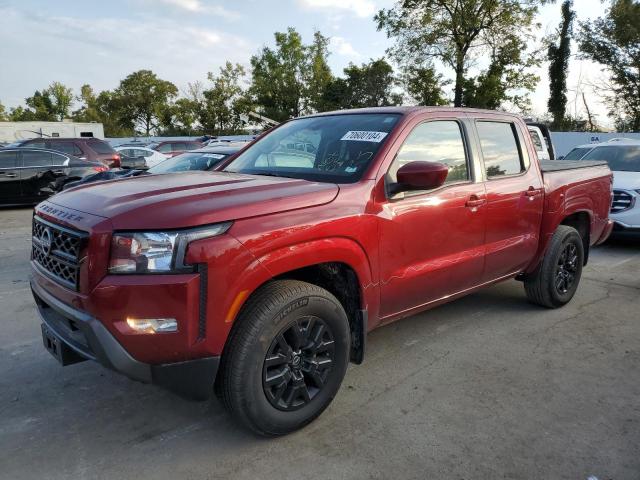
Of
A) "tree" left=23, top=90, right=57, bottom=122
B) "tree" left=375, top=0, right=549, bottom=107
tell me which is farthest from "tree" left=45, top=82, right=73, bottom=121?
"tree" left=375, top=0, right=549, bottom=107

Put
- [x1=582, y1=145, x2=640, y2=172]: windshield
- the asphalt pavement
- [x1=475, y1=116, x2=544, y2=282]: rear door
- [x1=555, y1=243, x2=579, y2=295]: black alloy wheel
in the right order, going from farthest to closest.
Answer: [x1=582, y1=145, x2=640, y2=172]: windshield → [x1=555, y1=243, x2=579, y2=295]: black alloy wheel → [x1=475, y1=116, x2=544, y2=282]: rear door → the asphalt pavement

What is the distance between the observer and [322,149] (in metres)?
3.50

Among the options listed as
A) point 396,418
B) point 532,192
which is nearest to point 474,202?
point 532,192

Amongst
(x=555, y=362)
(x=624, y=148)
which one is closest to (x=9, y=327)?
(x=555, y=362)

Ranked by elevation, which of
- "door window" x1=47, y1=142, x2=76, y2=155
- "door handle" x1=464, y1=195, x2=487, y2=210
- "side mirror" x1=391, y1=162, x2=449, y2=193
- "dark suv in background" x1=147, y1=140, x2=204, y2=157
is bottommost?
"door handle" x1=464, y1=195, x2=487, y2=210

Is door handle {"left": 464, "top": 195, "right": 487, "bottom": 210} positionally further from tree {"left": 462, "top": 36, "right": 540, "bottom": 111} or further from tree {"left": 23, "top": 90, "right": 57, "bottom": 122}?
tree {"left": 23, "top": 90, "right": 57, "bottom": 122}

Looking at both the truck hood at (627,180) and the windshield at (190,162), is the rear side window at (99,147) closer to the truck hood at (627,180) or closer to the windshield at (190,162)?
the windshield at (190,162)

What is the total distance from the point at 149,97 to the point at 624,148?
2404 inches

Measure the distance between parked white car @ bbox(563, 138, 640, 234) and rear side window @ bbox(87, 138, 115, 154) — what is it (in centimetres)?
1173

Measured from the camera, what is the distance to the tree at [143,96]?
61562 millimetres

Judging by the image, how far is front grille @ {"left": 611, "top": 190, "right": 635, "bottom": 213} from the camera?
7543mm

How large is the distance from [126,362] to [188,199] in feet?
2.67

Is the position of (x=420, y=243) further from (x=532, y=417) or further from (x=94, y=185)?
(x=94, y=185)

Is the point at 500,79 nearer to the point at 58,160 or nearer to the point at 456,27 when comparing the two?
Result: the point at 456,27
